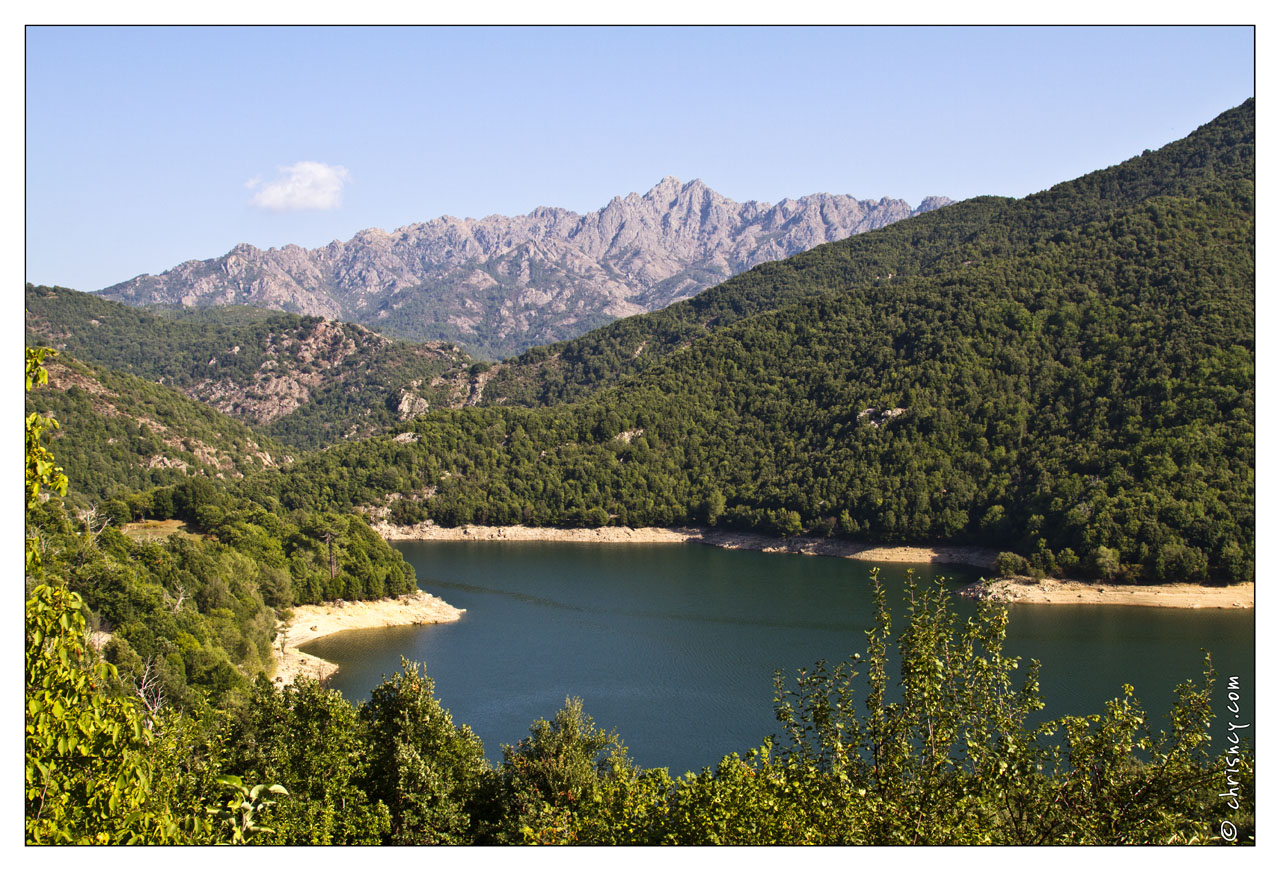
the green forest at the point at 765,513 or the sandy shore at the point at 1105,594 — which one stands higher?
the green forest at the point at 765,513

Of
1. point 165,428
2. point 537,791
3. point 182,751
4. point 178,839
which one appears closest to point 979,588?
point 537,791

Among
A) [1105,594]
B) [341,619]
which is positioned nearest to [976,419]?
[1105,594]

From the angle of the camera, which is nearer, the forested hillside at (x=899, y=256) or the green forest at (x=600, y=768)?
the green forest at (x=600, y=768)

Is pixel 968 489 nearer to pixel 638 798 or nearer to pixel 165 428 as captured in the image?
pixel 638 798

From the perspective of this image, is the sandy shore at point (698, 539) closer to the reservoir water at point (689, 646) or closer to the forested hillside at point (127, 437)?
the reservoir water at point (689, 646)

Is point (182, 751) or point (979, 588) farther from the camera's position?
point (979, 588)

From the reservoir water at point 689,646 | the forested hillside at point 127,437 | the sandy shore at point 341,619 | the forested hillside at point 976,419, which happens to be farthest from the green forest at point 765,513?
the reservoir water at point 689,646
